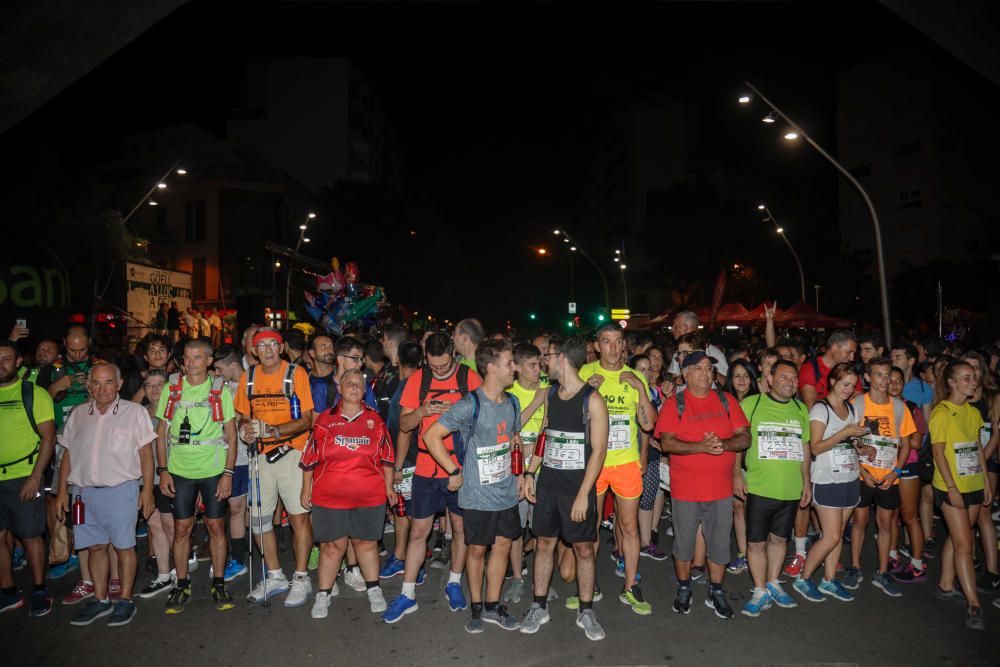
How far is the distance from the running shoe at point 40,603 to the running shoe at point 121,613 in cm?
61

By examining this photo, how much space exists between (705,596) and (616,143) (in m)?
79.3

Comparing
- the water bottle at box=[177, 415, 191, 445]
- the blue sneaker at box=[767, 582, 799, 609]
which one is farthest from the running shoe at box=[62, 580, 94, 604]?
the blue sneaker at box=[767, 582, 799, 609]

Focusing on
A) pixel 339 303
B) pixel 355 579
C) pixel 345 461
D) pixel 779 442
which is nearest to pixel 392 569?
pixel 355 579

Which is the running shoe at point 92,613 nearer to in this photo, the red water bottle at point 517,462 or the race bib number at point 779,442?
the red water bottle at point 517,462

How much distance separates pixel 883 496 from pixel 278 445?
547 centimetres

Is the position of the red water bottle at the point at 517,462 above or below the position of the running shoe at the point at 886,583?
above

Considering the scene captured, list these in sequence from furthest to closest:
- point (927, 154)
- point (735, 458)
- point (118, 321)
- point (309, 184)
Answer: point (309, 184)
point (927, 154)
point (118, 321)
point (735, 458)

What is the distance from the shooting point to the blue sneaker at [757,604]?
4.91m

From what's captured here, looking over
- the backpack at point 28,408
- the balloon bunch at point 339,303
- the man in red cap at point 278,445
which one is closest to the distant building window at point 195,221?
the balloon bunch at point 339,303

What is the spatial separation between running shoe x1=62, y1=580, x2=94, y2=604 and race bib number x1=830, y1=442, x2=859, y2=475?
6.56m

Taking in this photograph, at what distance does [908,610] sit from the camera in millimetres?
4977

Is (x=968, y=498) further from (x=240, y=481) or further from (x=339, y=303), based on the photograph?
(x=339, y=303)

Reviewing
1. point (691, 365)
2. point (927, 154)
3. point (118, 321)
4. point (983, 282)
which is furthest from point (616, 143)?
point (691, 365)

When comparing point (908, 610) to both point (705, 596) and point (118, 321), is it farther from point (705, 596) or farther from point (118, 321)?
point (118, 321)
